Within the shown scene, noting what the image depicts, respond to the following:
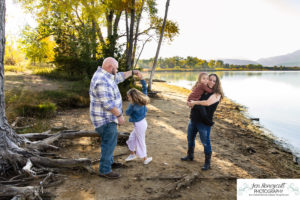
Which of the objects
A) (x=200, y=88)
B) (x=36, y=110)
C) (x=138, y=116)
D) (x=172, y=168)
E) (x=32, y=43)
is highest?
(x=32, y=43)

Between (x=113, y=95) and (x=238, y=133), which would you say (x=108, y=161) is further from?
(x=238, y=133)

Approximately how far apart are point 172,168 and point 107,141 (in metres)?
1.47

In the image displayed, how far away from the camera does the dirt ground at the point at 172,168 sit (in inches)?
122

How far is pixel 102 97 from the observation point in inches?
121

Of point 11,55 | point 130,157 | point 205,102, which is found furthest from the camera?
point 11,55

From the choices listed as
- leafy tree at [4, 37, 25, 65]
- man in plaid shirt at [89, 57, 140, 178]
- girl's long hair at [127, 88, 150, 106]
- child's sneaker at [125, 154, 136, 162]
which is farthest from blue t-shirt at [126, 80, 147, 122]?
leafy tree at [4, 37, 25, 65]

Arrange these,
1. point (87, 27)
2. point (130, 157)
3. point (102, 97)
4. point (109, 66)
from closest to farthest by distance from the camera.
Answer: point (102, 97), point (109, 66), point (130, 157), point (87, 27)

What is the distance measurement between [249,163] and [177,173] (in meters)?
2.02

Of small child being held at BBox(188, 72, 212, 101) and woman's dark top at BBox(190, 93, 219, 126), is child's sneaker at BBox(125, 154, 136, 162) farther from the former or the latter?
small child being held at BBox(188, 72, 212, 101)

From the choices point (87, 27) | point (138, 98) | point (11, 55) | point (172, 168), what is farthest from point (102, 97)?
point (11, 55)

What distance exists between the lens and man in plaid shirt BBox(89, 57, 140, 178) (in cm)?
309

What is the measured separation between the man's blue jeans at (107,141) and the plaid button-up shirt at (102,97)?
90 millimetres

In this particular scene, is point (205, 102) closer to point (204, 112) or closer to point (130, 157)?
point (204, 112)

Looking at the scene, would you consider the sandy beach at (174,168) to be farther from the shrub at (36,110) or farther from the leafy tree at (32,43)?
the leafy tree at (32,43)
